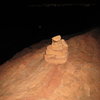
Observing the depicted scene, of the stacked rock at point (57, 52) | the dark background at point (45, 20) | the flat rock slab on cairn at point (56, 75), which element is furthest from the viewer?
the dark background at point (45, 20)

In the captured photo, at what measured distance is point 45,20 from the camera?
72.0ft

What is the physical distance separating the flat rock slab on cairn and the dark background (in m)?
8.16

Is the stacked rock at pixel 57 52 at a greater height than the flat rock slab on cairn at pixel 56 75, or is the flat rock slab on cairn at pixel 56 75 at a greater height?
the stacked rock at pixel 57 52

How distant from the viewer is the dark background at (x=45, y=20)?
1998cm

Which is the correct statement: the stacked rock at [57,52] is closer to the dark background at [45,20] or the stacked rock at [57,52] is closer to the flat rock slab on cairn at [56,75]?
the flat rock slab on cairn at [56,75]

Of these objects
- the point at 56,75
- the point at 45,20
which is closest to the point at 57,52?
the point at 56,75

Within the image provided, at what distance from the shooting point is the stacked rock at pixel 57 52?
31.5ft

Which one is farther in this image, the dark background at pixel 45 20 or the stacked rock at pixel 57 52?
the dark background at pixel 45 20

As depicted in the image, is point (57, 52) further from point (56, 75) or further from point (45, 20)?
point (45, 20)

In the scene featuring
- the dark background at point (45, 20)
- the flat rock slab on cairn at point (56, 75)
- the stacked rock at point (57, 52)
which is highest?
Answer: the stacked rock at point (57, 52)

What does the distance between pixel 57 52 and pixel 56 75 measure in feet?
4.33

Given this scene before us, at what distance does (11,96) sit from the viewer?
8.71 meters

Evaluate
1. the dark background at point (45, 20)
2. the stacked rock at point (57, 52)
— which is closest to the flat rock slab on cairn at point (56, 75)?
the stacked rock at point (57, 52)

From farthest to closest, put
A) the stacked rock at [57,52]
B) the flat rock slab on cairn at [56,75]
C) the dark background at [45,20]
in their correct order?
the dark background at [45,20]
the stacked rock at [57,52]
the flat rock slab on cairn at [56,75]
